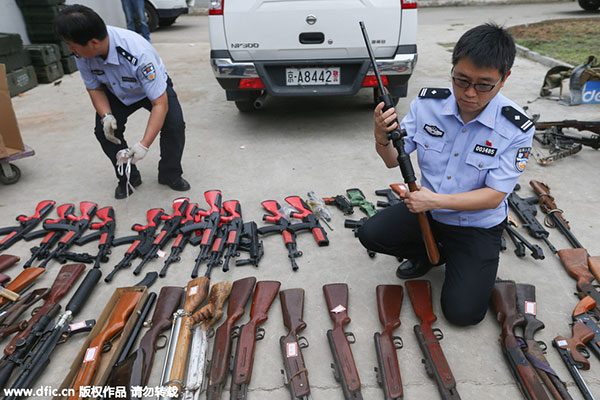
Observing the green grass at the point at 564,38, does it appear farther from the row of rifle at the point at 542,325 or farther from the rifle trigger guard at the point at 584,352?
the rifle trigger guard at the point at 584,352

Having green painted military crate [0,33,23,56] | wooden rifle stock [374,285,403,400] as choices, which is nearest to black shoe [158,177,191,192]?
wooden rifle stock [374,285,403,400]

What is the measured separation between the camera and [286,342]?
2355 millimetres

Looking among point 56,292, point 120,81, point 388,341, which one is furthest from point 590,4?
point 56,292

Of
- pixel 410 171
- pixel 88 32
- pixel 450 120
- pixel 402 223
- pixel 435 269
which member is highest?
pixel 88 32

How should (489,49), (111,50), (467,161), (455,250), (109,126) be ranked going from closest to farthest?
(489,49) < (467,161) < (455,250) < (111,50) < (109,126)

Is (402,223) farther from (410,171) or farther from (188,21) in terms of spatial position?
(188,21)

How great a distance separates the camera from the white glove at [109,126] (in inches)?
142

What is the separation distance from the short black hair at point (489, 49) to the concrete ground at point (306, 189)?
1487 millimetres

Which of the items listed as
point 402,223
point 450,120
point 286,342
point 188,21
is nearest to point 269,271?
point 286,342

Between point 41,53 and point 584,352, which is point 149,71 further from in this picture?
point 41,53

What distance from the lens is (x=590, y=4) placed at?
14.5 meters

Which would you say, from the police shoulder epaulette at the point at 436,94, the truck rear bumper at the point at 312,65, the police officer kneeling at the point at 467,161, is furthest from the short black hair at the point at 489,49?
the truck rear bumper at the point at 312,65

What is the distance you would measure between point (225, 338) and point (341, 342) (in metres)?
0.65

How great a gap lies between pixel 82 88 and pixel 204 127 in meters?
3.38
